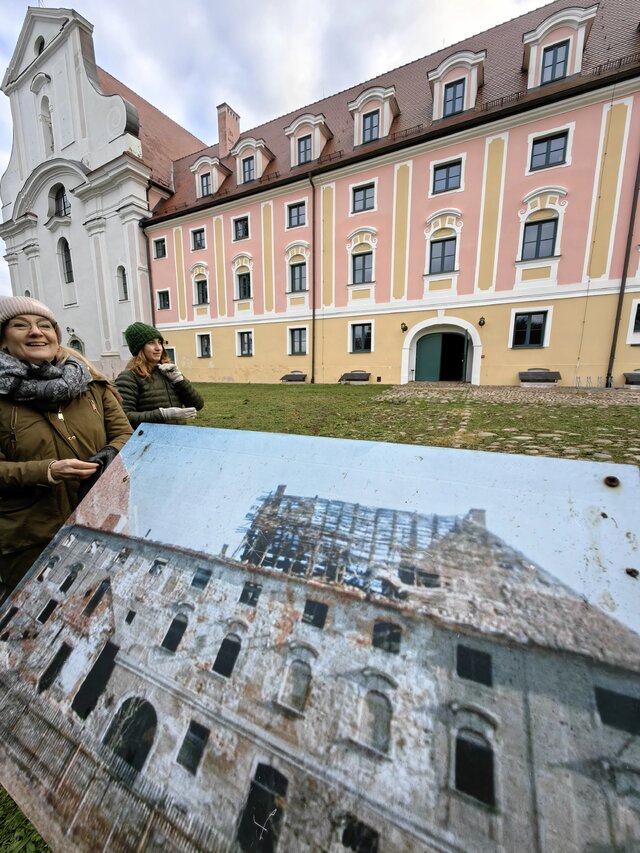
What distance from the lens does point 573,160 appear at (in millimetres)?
10438

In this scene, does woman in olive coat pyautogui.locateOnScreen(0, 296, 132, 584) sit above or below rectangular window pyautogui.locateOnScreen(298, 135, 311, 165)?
below

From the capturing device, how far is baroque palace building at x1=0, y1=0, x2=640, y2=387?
10.6m

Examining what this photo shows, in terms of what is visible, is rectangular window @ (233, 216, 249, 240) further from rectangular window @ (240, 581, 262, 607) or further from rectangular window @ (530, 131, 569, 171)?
rectangular window @ (240, 581, 262, 607)

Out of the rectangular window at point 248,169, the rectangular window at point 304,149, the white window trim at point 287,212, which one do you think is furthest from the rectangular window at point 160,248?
the rectangular window at point 304,149

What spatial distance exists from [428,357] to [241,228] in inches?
415

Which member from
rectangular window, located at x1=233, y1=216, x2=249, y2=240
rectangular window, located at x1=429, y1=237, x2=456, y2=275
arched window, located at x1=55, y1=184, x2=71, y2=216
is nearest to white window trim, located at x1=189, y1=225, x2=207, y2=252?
rectangular window, located at x1=233, y1=216, x2=249, y2=240

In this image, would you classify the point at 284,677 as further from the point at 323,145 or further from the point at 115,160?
the point at 115,160

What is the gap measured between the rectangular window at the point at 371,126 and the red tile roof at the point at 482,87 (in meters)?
0.49

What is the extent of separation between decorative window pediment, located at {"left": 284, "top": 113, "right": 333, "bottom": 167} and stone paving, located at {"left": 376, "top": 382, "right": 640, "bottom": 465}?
13743 mm

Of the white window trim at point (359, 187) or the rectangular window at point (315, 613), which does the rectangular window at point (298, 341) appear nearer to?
the white window trim at point (359, 187)

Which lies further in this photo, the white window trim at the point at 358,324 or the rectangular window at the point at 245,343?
the rectangular window at the point at 245,343

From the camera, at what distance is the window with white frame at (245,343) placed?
54.4 feet

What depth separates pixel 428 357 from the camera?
1348 cm

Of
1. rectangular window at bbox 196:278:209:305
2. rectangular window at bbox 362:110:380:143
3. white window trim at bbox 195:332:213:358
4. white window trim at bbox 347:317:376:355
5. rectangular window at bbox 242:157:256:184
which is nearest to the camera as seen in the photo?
rectangular window at bbox 362:110:380:143
